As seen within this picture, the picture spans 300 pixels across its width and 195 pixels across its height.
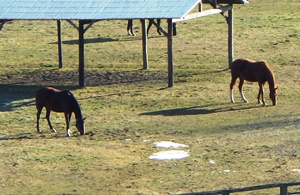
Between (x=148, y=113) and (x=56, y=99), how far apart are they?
3.15 m

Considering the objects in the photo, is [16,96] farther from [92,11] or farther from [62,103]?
[62,103]

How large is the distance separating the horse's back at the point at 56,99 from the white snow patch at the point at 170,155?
2.87 meters

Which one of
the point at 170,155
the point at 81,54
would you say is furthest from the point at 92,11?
the point at 170,155

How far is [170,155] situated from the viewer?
59.0 feet

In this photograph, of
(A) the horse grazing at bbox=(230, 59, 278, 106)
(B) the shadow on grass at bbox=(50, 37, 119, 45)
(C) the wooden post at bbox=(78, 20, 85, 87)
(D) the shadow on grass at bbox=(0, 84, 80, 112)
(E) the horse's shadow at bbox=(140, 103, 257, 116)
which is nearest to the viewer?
(E) the horse's shadow at bbox=(140, 103, 257, 116)

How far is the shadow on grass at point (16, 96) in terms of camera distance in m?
23.4

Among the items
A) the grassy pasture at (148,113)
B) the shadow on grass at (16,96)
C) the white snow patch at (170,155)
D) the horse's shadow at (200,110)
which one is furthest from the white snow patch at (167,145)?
the shadow on grass at (16,96)

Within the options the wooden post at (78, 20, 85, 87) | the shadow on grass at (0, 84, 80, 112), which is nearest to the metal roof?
the wooden post at (78, 20, 85, 87)

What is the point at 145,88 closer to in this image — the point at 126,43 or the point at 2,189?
the point at 126,43

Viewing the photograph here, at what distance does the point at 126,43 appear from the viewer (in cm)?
3291

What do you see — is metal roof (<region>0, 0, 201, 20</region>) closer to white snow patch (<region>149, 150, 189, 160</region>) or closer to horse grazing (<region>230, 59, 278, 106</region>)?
horse grazing (<region>230, 59, 278, 106</region>)

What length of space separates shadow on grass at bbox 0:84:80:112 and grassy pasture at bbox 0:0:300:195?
0.18 ft

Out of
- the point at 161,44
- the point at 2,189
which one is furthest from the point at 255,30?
the point at 2,189

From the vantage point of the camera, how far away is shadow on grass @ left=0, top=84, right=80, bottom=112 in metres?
23.4
